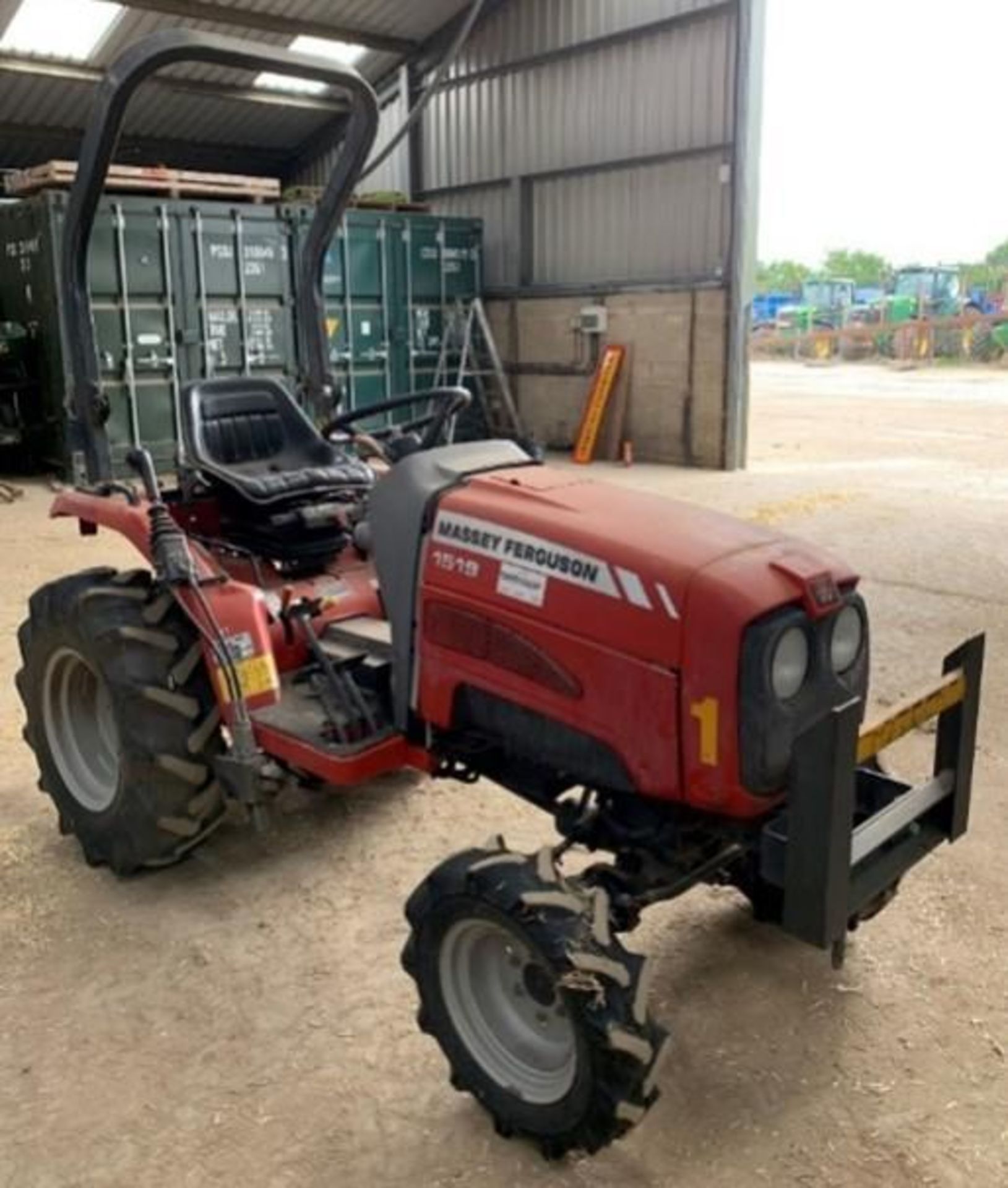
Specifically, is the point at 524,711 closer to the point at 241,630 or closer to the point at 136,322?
the point at 241,630

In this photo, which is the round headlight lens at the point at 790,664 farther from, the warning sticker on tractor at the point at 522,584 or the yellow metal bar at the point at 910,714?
the warning sticker on tractor at the point at 522,584

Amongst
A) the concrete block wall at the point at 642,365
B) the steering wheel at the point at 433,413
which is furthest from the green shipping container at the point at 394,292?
the steering wheel at the point at 433,413

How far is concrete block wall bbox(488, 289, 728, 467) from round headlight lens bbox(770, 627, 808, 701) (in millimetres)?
8698

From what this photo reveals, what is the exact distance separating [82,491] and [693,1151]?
7.94 feet

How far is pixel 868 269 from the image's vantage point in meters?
43.2

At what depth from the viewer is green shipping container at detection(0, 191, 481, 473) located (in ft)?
30.8

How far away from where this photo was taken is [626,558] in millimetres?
2021

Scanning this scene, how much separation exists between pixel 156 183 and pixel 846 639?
898cm

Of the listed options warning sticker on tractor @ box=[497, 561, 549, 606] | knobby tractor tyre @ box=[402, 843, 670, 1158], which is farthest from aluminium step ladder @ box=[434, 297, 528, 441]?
knobby tractor tyre @ box=[402, 843, 670, 1158]

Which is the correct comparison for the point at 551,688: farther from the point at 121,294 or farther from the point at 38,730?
the point at 121,294

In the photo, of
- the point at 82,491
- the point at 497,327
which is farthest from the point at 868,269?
the point at 82,491

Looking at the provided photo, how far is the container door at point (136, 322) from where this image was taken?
9297 mm

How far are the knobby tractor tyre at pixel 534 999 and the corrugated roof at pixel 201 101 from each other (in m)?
10.5

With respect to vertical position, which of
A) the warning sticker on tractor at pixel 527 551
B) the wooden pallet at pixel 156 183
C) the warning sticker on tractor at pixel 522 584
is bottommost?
the warning sticker on tractor at pixel 522 584
